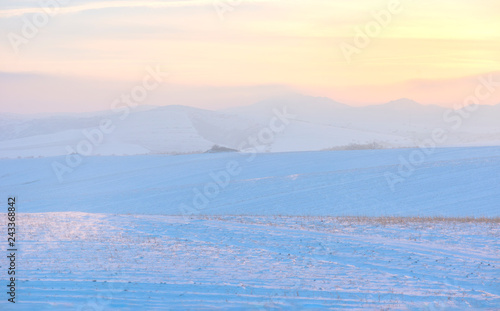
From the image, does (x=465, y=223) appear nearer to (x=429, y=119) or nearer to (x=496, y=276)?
(x=496, y=276)

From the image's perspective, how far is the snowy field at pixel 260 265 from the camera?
10180mm

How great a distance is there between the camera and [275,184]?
132 ft

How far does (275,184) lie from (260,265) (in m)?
26.6

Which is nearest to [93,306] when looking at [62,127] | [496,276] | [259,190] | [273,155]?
[496,276]

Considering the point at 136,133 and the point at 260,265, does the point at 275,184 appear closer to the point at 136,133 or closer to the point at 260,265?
the point at 260,265

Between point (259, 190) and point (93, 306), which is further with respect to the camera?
point (259, 190)

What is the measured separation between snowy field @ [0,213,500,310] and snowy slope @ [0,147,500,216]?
36.2ft

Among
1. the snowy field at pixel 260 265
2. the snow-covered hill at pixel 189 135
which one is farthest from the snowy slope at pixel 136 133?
the snowy field at pixel 260 265

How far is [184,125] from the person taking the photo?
342 ft

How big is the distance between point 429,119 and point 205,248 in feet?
595

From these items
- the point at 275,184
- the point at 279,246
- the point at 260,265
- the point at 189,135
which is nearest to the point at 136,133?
the point at 189,135

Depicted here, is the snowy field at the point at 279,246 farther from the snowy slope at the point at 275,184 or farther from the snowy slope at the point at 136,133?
the snowy slope at the point at 136,133

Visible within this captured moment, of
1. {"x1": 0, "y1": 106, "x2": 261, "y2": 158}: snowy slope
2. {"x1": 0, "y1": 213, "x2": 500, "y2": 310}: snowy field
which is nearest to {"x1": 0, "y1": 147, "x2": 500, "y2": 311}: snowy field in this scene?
{"x1": 0, "y1": 213, "x2": 500, "y2": 310}: snowy field

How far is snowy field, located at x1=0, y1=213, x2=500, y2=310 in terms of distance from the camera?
10180 millimetres
